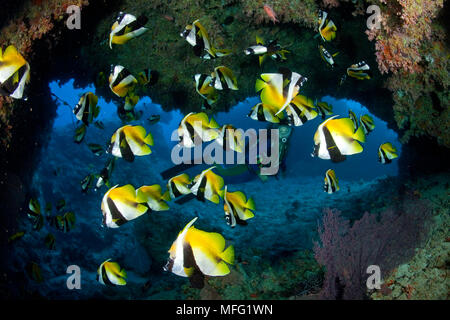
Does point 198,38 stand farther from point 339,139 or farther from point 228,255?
point 228,255

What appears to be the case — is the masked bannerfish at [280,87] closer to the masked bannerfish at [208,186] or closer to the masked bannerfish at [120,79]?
the masked bannerfish at [208,186]

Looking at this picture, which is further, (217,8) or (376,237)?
(217,8)

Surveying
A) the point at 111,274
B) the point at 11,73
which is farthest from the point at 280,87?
the point at 111,274

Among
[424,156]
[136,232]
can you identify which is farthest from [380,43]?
[136,232]

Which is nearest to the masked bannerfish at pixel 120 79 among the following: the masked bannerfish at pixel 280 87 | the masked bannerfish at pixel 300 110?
the masked bannerfish at pixel 280 87

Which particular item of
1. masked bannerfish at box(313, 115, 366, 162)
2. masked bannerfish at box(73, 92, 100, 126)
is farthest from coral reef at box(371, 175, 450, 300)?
masked bannerfish at box(73, 92, 100, 126)
